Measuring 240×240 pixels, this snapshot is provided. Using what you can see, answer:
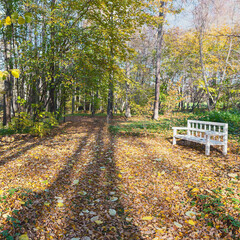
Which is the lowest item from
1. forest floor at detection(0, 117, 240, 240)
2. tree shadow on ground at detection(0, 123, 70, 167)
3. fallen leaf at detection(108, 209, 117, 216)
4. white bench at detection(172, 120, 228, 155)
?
fallen leaf at detection(108, 209, 117, 216)

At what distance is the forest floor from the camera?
2072mm

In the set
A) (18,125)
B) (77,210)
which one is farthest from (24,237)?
(18,125)

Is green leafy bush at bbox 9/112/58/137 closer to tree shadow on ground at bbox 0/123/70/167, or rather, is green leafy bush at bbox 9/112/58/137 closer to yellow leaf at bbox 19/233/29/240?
tree shadow on ground at bbox 0/123/70/167

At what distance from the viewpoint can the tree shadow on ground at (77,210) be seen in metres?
2.03

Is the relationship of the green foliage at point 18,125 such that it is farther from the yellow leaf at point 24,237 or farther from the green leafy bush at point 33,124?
the yellow leaf at point 24,237

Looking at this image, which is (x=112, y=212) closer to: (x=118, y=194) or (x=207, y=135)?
(x=118, y=194)

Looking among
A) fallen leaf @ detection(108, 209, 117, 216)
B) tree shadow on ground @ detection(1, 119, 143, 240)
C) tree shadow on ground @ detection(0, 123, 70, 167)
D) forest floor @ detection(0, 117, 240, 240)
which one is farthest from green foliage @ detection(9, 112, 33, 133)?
fallen leaf @ detection(108, 209, 117, 216)

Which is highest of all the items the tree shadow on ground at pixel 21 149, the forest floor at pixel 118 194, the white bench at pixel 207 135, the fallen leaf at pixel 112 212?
the white bench at pixel 207 135

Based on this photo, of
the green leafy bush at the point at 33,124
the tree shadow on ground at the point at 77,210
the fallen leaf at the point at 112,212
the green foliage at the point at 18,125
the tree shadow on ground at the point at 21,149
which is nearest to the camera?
the tree shadow on ground at the point at 77,210

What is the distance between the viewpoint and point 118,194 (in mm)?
2881

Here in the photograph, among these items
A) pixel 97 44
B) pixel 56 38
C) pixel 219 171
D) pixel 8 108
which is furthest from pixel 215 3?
pixel 8 108

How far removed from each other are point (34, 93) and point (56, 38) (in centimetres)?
227

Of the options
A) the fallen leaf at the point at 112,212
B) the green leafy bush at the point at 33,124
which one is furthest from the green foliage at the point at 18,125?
the fallen leaf at the point at 112,212

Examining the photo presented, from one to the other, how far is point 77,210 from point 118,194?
710 millimetres
